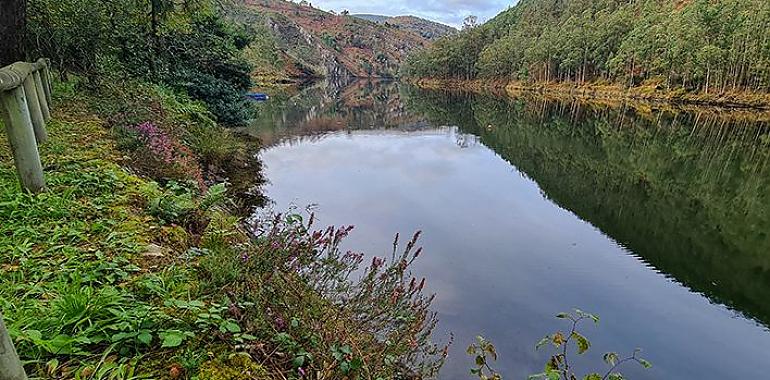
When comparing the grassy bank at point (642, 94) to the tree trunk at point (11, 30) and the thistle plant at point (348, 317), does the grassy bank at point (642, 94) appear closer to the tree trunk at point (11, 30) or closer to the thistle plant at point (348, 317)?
the thistle plant at point (348, 317)

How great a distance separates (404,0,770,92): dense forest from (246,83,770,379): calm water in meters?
28.1

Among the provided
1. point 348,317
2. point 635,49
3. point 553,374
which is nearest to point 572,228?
point 348,317

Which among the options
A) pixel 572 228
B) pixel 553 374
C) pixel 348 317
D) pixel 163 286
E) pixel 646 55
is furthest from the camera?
pixel 646 55

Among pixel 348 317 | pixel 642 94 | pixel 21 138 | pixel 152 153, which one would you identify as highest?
pixel 21 138

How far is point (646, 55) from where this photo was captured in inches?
2237

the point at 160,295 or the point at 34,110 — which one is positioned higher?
the point at 34,110

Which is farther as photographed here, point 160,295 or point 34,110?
point 34,110

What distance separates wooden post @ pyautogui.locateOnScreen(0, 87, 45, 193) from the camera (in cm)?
383

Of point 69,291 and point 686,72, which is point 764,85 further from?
point 69,291

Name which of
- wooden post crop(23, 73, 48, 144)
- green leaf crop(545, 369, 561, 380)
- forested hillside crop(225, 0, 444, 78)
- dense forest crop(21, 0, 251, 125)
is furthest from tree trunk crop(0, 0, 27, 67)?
forested hillside crop(225, 0, 444, 78)

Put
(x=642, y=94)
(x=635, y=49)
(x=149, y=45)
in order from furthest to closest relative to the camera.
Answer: (x=635, y=49), (x=642, y=94), (x=149, y=45)

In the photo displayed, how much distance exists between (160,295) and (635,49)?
67019 millimetres

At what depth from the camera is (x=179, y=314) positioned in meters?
2.64

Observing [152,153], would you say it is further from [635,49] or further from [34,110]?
[635,49]
